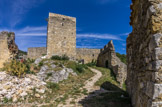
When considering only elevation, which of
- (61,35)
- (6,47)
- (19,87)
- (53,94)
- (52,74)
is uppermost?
(61,35)

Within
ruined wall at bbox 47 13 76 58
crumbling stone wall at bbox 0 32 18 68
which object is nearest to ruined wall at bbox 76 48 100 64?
ruined wall at bbox 47 13 76 58

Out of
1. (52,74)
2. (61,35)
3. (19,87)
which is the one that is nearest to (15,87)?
(19,87)

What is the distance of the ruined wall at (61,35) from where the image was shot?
19000 mm

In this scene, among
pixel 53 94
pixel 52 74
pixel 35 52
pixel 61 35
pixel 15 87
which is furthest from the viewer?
pixel 35 52

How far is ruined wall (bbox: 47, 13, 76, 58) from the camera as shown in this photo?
748 inches

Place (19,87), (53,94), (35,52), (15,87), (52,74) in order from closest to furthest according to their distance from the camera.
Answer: (15,87), (19,87), (53,94), (52,74), (35,52)

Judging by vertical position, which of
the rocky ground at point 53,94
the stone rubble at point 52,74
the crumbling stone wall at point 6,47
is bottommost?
the rocky ground at point 53,94

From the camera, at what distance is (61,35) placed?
19.5 metres

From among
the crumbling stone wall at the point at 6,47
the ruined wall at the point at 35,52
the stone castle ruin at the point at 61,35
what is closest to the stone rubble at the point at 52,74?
the crumbling stone wall at the point at 6,47

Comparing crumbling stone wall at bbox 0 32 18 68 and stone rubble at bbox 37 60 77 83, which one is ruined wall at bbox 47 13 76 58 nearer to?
stone rubble at bbox 37 60 77 83

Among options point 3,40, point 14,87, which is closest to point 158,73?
point 14,87

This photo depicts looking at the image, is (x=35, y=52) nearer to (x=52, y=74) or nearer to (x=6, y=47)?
(x=6, y=47)

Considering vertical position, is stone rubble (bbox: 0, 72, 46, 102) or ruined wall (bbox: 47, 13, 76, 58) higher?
ruined wall (bbox: 47, 13, 76, 58)

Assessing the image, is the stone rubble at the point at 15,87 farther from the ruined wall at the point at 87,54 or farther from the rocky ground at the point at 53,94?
the ruined wall at the point at 87,54
